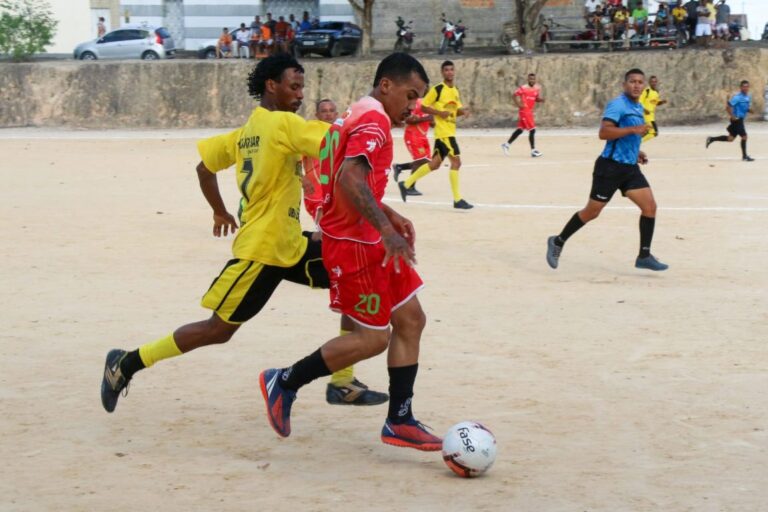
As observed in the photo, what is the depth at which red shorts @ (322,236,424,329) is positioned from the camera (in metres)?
5.40

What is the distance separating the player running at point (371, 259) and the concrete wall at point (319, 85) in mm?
31923

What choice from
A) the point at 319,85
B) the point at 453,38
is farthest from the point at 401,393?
the point at 453,38

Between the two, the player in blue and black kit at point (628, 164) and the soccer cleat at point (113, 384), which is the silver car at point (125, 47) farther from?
the soccer cleat at point (113, 384)

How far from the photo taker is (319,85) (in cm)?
3853

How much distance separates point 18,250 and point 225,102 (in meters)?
26.5

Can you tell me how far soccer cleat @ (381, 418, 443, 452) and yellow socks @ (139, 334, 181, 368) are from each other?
47.5 inches

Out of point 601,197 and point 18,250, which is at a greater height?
point 601,197

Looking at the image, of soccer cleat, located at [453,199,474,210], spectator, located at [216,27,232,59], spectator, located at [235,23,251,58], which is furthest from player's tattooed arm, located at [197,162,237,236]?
spectator, located at [216,27,232,59]

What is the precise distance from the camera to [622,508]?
15.7 feet

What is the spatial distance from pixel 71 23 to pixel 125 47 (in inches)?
447

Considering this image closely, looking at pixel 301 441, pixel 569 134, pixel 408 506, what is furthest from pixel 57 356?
pixel 569 134

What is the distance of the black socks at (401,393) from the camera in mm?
5578

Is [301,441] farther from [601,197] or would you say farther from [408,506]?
[601,197]

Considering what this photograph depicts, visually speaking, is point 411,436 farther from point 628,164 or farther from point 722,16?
point 722,16
